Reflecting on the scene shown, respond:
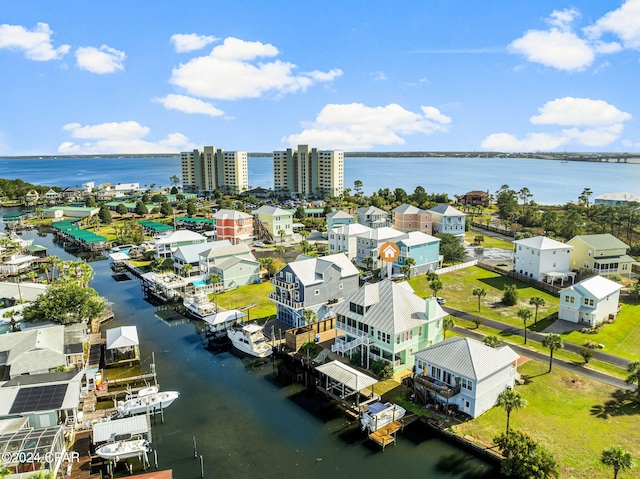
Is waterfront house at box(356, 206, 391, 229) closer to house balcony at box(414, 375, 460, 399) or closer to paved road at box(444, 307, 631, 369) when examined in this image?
paved road at box(444, 307, 631, 369)

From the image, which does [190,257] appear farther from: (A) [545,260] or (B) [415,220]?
(A) [545,260]

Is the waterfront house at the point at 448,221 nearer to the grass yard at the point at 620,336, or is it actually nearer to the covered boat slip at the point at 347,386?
the grass yard at the point at 620,336

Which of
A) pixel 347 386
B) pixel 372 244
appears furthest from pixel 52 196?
pixel 347 386

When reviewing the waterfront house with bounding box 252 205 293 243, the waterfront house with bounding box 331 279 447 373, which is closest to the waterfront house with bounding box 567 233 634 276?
the waterfront house with bounding box 331 279 447 373

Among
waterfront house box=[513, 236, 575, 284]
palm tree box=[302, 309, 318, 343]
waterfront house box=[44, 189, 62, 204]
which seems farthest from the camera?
waterfront house box=[44, 189, 62, 204]

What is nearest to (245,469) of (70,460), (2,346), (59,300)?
(70,460)

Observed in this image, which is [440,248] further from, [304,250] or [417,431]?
[417,431]
